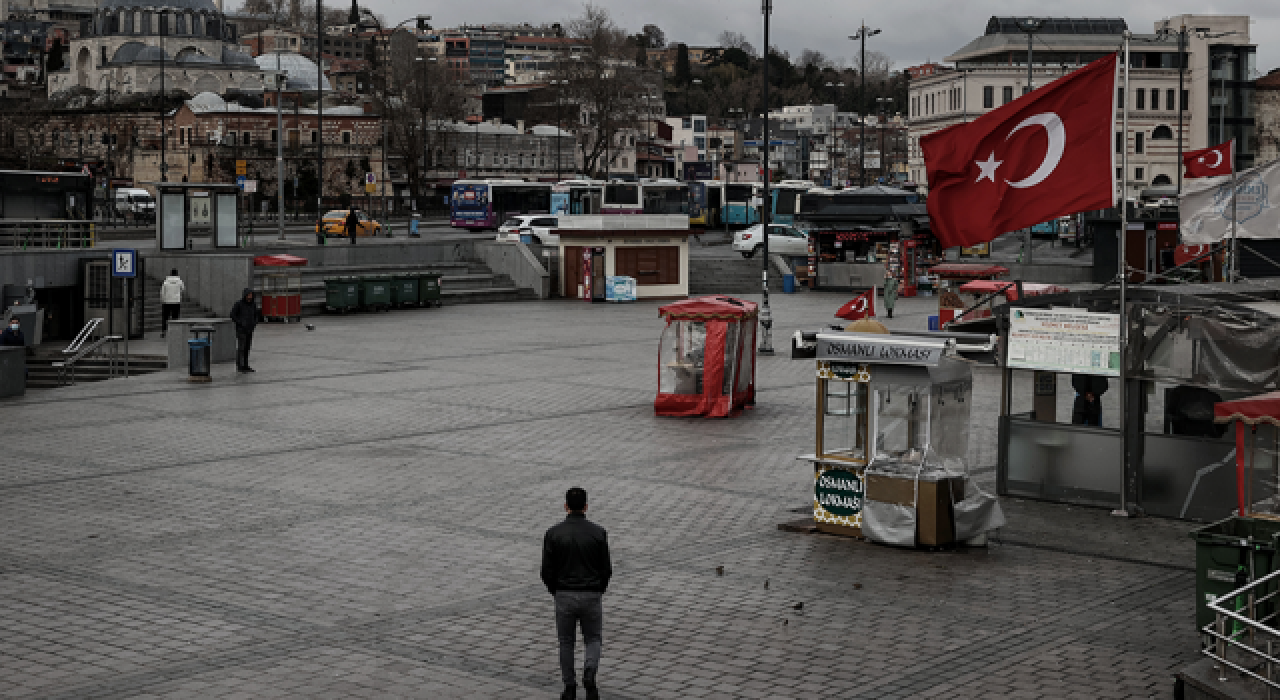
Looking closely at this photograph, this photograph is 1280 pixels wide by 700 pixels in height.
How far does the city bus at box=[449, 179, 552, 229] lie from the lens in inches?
2776

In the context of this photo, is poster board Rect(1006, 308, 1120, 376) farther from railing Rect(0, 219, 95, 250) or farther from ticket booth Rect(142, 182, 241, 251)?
ticket booth Rect(142, 182, 241, 251)

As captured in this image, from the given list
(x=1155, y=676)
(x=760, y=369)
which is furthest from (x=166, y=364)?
(x=1155, y=676)

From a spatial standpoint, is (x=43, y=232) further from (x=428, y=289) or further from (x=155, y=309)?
(x=428, y=289)

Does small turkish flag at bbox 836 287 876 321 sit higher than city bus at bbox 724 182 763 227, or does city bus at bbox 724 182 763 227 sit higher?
city bus at bbox 724 182 763 227

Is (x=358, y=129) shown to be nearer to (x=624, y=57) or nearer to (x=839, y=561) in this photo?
(x=624, y=57)

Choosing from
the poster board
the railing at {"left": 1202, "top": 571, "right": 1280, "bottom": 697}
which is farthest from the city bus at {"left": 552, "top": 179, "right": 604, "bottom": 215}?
the railing at {"left": 1202, "top": 571, "right": 1280, "bottom": 697}

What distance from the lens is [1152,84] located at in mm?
109750

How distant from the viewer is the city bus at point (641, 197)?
228 ft

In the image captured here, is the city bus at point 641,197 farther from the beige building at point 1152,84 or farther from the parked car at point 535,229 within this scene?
the beige building at point 1152,84

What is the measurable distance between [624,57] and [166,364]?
310 ft

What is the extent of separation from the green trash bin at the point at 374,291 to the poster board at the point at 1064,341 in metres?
27.6

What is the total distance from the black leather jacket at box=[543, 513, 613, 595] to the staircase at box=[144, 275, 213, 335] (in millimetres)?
→ 28021

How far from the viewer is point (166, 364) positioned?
1152 inches

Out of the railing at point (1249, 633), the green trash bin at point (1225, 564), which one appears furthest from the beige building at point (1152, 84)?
the railing at point (1249, 633)
